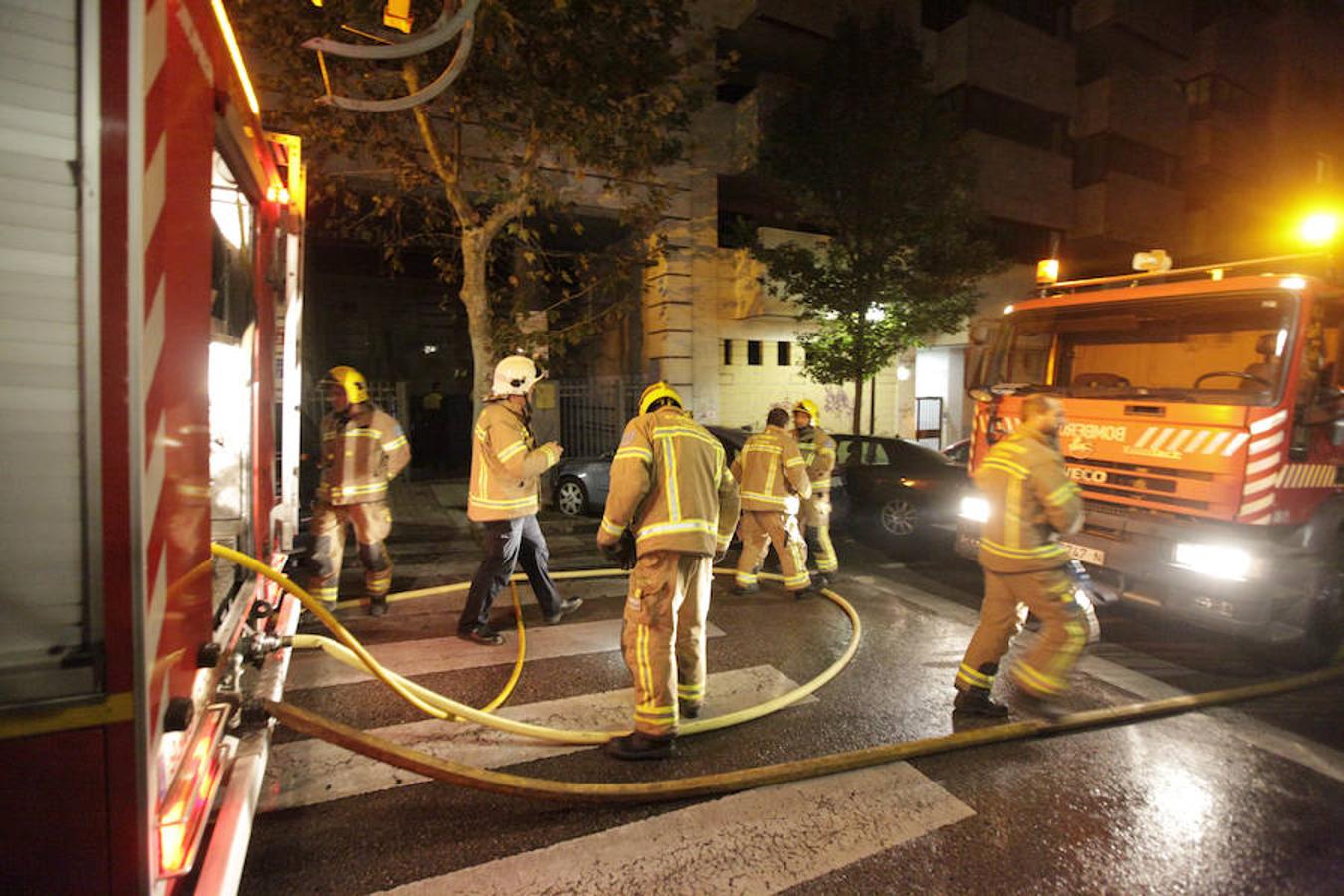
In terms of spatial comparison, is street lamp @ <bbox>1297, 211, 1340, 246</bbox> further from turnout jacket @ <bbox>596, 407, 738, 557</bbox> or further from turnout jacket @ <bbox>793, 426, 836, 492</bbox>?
turnout jacket @ <bbox>596, 407, 738, 557</bbox>

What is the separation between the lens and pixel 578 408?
13250mm

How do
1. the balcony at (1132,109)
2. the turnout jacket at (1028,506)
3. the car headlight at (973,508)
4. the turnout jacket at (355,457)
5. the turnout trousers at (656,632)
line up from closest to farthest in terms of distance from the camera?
the turnout trousers at (656,632) → the turnout jacket at (1028,506) → the turnout jacket at (355,457) → the car headlight at (973,508) → the balcony at (1132,109)

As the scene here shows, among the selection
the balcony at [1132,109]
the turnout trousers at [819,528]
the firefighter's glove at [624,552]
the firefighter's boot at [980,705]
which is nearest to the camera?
the firefighter's glove at [624,552]

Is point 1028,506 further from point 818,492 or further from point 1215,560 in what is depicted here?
point 818,492

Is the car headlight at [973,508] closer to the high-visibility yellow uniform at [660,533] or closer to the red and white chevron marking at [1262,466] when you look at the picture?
the red and white chevron marking at [1262,466]

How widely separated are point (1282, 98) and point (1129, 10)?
812 centimetres

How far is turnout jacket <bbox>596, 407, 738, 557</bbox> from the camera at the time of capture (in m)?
3.36

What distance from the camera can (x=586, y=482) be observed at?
31.6 ft

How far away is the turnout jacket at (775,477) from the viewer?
5820 millimetres

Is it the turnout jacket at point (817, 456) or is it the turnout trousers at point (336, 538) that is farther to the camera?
the turnout jacket at point (817, 456)

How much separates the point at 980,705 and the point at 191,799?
3617 mm

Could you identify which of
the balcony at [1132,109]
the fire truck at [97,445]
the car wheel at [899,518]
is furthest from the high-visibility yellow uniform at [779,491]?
the balcony at [1132,109]

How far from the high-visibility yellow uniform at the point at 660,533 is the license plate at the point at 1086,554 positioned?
10.2ft

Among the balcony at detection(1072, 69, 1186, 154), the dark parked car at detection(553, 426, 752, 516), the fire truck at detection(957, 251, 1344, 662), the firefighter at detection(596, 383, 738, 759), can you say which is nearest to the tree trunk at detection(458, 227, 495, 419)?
the dark parked car at detection(553, 426, 752, 516)
